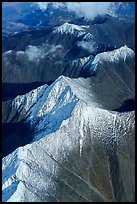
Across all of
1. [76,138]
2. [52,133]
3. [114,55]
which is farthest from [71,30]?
[52,133]

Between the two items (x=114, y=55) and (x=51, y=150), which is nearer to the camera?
(x=51, y=150)

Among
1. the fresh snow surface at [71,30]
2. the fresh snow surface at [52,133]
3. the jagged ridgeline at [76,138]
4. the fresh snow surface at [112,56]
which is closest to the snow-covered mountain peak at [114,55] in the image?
the fresh snow surface at [112,56]

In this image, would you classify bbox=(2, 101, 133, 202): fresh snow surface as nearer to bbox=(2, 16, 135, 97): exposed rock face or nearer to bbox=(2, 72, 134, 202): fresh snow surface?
bbox=(2, 72, 134, 202): fresh snow surface

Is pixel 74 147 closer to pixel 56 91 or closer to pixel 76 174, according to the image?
pixel 76 174

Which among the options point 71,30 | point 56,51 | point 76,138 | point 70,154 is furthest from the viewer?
point 71,30

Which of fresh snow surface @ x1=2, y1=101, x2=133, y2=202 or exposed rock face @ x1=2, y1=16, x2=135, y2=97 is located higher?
fresh snow surface @ x1=2, y1=101, x2=133, y2=202

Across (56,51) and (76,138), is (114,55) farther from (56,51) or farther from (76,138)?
(76,138)

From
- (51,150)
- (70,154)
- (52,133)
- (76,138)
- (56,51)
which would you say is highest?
(52,133)

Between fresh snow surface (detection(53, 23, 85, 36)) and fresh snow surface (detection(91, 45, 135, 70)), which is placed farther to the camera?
fresh snow surface (detection(53, 23, 85, 36))

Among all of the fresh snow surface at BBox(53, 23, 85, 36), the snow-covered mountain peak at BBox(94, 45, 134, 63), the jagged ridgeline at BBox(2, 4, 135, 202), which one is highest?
the jagged ridgeline at BBox(2, 4, 135, 202)

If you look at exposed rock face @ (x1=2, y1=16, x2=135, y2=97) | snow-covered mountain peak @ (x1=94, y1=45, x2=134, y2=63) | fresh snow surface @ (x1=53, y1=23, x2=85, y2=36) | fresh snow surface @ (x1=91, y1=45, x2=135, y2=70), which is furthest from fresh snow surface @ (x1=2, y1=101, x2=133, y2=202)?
fresh snow surface @ (x1=53, y1=23, x2=85, y2=36)

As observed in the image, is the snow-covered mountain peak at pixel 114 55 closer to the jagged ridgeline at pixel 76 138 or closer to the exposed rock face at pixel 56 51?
the jagged ridgeline at pixel 76 138

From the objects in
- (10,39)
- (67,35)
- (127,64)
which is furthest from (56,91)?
(10,39)
